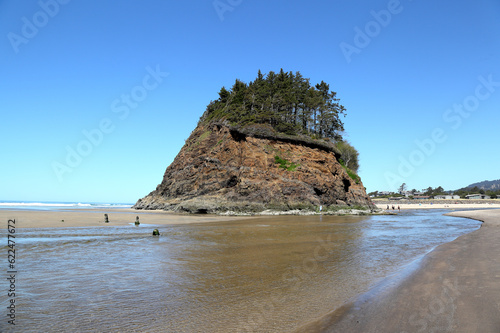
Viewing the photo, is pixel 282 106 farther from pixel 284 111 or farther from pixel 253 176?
pixel 253 176

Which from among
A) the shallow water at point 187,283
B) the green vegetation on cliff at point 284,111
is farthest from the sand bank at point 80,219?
the green vegetation on cliff at point 284,111

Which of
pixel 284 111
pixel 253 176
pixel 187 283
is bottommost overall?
pixel 187 283

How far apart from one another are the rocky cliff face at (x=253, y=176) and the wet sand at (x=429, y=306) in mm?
35480

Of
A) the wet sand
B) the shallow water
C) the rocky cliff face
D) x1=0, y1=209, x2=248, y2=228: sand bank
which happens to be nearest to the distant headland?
the rocky cliff face

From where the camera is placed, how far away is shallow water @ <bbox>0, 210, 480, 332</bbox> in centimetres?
512

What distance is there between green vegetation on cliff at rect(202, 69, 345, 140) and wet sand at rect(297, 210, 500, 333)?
46.4 meters

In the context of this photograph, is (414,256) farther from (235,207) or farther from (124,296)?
(235,207)

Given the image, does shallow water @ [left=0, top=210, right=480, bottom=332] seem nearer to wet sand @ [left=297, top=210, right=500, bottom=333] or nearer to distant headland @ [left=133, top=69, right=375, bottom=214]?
wet sand @ [left=297, top=210, right=500, bottom=333]

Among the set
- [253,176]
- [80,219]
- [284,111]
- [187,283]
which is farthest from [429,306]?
[284,111]

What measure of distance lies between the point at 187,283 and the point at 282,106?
196 ft

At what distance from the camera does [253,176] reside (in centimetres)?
4609

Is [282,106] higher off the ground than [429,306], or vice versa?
[282,106]

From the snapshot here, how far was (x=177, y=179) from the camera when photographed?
53.7 metres

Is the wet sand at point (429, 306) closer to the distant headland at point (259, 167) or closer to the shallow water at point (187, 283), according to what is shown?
the shallow water at point (187, 283)
